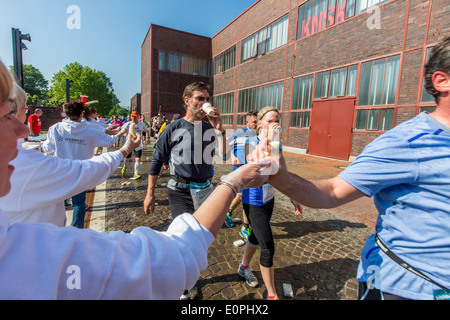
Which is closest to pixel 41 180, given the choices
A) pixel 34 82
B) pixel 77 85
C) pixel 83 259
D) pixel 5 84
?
pixel 5 84

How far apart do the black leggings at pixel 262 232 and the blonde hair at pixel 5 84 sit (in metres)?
2.28

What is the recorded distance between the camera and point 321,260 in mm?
3295

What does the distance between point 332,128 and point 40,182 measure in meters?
13.0

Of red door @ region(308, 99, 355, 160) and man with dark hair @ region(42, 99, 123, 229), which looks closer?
man with dark hair @ region(42, 99, 123, 229)

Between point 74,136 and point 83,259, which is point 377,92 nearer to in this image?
point 74,136

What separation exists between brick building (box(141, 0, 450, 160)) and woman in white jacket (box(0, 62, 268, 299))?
20.6 ft

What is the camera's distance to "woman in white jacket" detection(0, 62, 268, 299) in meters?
0.58

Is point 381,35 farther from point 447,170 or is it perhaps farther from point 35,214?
point 35,214

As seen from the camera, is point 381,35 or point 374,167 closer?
point 374,167

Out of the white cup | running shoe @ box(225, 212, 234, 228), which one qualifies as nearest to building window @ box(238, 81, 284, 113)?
running shoe @ box(225, 212, 234, 228)

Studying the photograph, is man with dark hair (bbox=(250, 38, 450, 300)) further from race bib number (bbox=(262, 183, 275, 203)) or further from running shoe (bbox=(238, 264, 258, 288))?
running shoe (bbox=(238, 264, 258, 288))

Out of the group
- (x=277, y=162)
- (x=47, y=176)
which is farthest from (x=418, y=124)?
(x=47, y=176)

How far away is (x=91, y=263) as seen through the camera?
2.17ft

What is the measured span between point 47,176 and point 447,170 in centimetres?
233
